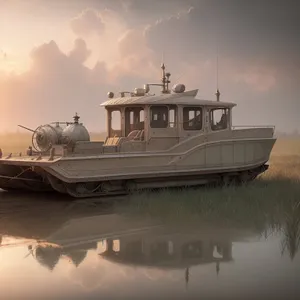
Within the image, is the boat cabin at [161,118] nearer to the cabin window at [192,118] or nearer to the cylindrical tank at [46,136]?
the cabin window at [192,118]

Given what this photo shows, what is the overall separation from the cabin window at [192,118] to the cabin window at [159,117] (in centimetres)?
43

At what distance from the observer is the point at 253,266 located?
5273 millimetres

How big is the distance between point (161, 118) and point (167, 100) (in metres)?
0.42

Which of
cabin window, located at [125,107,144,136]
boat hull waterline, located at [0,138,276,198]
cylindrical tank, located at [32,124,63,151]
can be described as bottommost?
boat hull waterline, located at [0,138,276,198]

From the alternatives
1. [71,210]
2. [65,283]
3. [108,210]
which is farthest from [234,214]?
[65,283]

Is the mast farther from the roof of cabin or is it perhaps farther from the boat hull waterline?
the boat hull waterline

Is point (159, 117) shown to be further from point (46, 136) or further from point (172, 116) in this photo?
point (46, 136)

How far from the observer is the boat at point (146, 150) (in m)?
9.82

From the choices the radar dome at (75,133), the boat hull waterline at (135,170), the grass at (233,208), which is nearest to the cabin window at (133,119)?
the radar dome at (75,133)

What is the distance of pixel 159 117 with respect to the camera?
11.1 metres

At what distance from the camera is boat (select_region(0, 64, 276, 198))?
387 inches

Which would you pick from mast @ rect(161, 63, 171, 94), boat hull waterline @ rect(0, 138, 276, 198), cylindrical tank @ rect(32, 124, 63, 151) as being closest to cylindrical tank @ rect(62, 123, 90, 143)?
cylindrical tank @ rect(32, 124, 63, 151)

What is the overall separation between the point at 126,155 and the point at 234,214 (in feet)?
9.84

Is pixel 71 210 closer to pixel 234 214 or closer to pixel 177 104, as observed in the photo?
pixel 234 214
